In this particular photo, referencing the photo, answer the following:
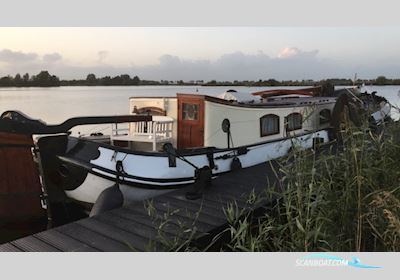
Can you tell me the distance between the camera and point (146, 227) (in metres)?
4.36

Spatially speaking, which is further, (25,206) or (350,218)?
(25,206)

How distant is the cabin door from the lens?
728 centimetres

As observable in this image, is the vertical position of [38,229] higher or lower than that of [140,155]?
lower

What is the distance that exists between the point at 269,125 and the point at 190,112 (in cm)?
224

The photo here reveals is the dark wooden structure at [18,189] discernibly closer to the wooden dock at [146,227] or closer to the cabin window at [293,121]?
the wooden dock at [146,227]

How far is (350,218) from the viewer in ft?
12.2

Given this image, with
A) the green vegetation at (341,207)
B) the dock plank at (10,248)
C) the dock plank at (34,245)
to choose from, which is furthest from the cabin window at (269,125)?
the dock plank at (10,248)

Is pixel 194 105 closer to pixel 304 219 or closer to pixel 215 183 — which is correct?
pixel 215 183

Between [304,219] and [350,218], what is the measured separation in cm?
58

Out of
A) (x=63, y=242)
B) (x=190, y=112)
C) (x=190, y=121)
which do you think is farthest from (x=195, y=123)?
(x=63, y=242)

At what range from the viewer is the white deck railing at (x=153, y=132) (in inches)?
290
